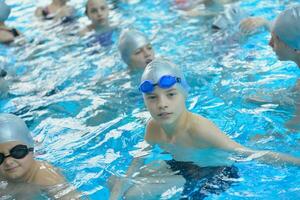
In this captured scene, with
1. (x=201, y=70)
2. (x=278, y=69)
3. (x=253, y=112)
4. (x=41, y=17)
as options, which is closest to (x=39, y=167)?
(x=253, y=112)

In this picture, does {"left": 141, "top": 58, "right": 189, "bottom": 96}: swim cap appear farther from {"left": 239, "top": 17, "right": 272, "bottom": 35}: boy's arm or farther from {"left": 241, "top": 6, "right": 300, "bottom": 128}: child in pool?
{"left": 239, "top": 17, "right": 272, "bottom": 35}: boy's arm

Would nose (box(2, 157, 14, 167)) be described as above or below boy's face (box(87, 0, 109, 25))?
above

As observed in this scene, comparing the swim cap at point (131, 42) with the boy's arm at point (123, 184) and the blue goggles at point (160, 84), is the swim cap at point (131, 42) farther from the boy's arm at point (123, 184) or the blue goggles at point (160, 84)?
the blue goggles at point (160, 84)

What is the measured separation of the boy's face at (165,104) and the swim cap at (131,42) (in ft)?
8.95

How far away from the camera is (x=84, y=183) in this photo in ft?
16.1

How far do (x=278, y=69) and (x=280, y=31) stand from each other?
194 centimetres

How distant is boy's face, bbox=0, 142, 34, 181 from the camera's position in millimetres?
4242

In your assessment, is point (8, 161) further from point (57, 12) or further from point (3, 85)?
point (57, 12)

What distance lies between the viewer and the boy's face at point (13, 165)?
4.24 m

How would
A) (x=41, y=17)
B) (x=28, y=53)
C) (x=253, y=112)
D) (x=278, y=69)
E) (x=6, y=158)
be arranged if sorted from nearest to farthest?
(x=6, y=158) → (x=253, y=112) → (x=278, y=69) → (x=28, y=53) → (x=41, y=17)

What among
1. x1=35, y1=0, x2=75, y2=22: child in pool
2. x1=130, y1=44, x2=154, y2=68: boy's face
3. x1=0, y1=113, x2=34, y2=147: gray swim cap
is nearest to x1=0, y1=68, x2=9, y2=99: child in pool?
x1=130, y1=44, x2=154, y2=68: boy's face

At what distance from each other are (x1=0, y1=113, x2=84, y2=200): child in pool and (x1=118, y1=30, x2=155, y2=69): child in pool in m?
2.87

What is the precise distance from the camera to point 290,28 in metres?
4.97

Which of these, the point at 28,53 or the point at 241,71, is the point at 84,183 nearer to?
the point at 241,71
